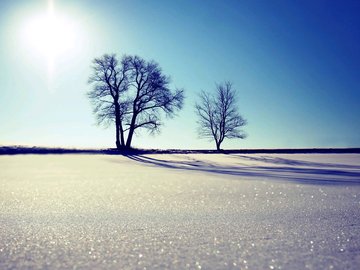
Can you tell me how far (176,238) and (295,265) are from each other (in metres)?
0.42

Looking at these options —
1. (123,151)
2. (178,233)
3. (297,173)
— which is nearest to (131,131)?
(123,151)

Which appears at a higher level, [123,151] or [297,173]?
[123,151]

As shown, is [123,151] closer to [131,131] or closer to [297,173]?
[131,131]

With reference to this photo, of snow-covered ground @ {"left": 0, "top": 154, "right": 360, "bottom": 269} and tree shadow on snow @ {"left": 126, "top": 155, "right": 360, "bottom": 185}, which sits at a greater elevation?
tree shadow on snow @ {"left": 126, "top": 155, "right": 360, "bottom": 185}

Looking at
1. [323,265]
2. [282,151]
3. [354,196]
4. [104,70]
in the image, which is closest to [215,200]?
[354,196]

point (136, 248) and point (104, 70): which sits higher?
point (104, 70)

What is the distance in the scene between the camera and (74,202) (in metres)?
1.92

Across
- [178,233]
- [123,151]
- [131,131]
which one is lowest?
[178,233]

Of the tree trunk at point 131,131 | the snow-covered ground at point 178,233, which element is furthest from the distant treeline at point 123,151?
the snow-covered ground at point 178,233

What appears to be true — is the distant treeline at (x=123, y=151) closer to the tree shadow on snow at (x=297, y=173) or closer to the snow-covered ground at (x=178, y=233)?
the tree shadow on snow at (x=297, y=173)

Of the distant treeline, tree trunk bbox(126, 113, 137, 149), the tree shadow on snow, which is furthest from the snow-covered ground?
tree trunk bbox(126, 113, 137, 149)

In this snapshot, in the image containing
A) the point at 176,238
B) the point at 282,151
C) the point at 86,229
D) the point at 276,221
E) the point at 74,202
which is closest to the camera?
the point at 176,238

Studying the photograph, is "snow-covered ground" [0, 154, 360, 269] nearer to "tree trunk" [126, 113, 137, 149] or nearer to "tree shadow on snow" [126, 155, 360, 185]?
"tree shadow on snow" [126, 155, 360, 185]

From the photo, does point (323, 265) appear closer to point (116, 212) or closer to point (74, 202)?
point (116, 212)
